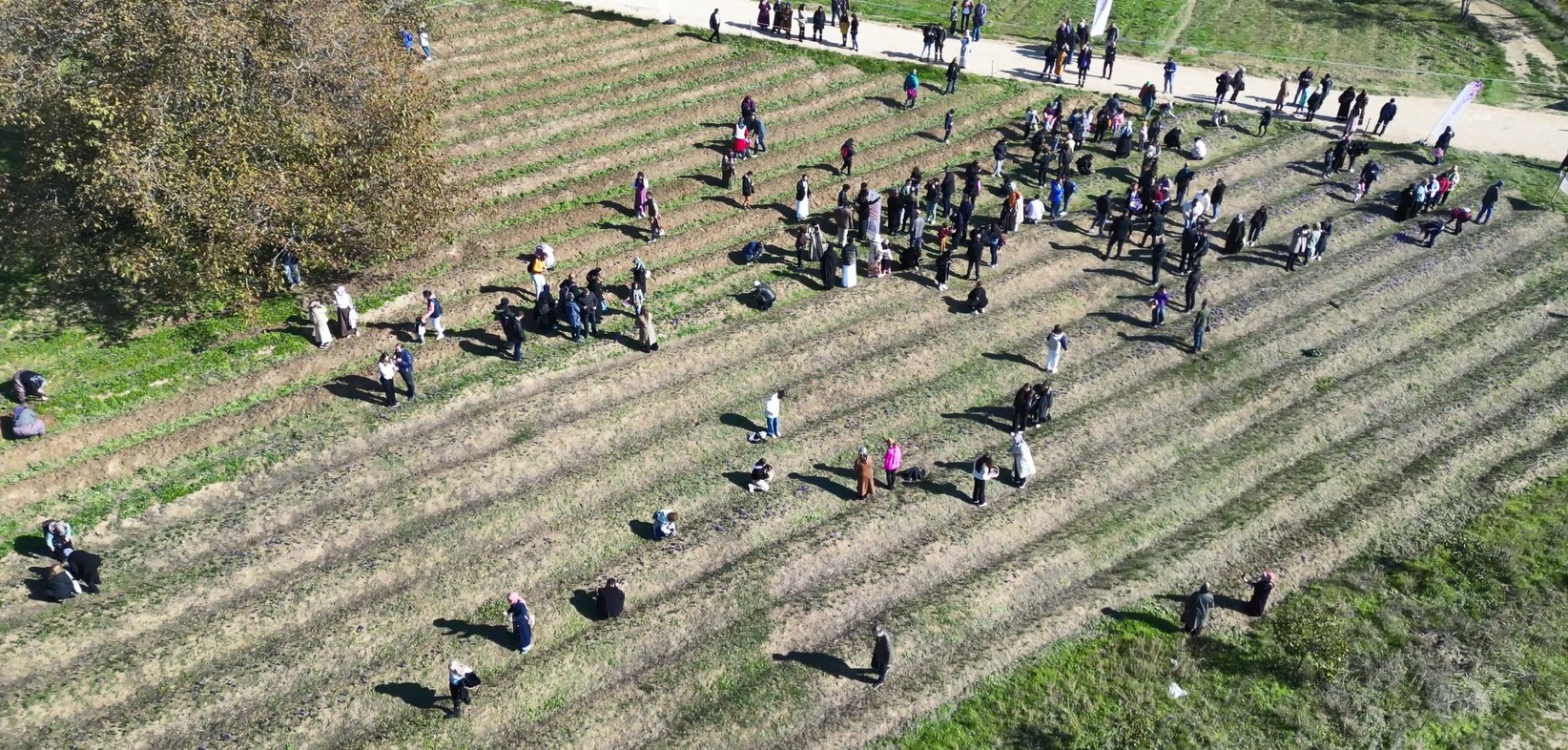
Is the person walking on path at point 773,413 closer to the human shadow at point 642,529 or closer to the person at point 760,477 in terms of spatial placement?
the person at point 760,477

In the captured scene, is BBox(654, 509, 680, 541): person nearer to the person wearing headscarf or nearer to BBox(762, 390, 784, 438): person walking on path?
BBox(762, 390, 784, 438): person walking on path

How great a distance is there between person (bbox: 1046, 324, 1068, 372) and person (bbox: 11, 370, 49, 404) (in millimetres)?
30500

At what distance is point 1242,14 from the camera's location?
66000 millimetres


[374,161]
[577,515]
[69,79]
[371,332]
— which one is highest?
[69,79]

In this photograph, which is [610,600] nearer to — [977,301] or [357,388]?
[357,388]

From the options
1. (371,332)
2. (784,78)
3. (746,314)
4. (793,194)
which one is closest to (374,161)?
(371,332)

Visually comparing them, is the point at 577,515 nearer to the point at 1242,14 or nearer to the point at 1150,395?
the point at 1150,395

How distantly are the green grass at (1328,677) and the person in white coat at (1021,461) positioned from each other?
16.2 feet

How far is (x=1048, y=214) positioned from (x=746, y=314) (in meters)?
14.1

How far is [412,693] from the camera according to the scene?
2356cm

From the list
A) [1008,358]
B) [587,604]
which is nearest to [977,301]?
[1008,358]

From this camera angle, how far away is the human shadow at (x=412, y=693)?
919 inches

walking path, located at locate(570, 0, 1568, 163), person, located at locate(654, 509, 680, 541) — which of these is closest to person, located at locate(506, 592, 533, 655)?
person, located at locate(654, 509, 680, 541)

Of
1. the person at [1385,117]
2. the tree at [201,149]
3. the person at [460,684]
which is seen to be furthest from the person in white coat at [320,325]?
the person at [1385,117]
